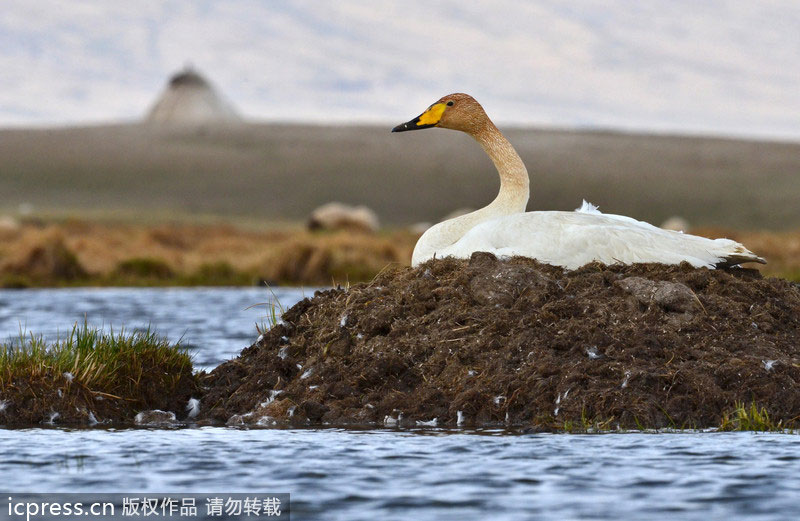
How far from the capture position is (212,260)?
123 feet

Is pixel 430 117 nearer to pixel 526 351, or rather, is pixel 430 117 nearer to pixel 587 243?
pixel 587 243

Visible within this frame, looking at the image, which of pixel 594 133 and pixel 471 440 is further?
pixel 594 133

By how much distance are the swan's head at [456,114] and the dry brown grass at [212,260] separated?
18.6 metres

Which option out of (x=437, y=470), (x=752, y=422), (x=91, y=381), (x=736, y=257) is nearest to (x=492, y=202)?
(x=736, y=257)

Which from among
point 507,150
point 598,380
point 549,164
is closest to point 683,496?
point 598,380

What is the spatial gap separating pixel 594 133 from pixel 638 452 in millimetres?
119760

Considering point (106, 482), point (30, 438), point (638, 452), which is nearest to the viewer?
point (106, 482)

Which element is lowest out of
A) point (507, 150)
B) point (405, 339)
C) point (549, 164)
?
point (405, 339)

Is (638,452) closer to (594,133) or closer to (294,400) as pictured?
(294,400)

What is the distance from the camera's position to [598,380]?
10.9 metres

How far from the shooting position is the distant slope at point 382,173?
357 feet

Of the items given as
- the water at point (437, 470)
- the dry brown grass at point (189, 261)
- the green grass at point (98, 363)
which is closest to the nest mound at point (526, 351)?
the green grass at point (98, 363)

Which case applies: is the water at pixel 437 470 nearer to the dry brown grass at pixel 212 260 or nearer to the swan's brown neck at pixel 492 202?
the swan's brown neck at pixel 492 202

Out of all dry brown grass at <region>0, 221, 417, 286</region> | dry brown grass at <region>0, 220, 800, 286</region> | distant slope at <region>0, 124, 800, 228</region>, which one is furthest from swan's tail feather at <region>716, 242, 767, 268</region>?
distant slope at <region>0, 124, 800, 228</region>
